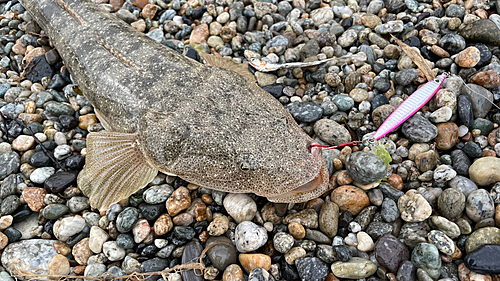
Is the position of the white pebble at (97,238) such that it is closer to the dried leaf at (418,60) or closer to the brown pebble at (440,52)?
the dried leaf at (418,60)

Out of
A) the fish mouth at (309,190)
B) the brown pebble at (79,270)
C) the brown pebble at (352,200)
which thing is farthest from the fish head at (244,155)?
the brown pebble at (79,270)

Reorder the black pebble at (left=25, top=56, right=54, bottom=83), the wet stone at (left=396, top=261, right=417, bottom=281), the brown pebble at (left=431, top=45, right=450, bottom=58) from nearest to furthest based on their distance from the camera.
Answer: the wet stone at (left=396, top=261, right=417, bottom=281), the brown pebble at (left=431, top=45, right=450, bottom=58), the black pebble at (left=25, top=56, right=54, bottom=83)

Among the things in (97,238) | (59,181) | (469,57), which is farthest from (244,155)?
(469,57)

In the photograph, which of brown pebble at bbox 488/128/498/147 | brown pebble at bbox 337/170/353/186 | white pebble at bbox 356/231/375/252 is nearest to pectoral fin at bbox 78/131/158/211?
brown pebble at bbox 337/170/353/186

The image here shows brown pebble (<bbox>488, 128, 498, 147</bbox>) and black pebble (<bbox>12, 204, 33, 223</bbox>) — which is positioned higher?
brown pebble (<bbox>488, 128, 498, 147</bbox>)

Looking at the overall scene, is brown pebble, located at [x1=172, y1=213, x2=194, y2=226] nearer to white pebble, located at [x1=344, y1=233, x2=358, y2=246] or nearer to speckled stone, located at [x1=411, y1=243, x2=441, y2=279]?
white pebble, located at [x1=344, y1=233, x2=358, y2=246]
